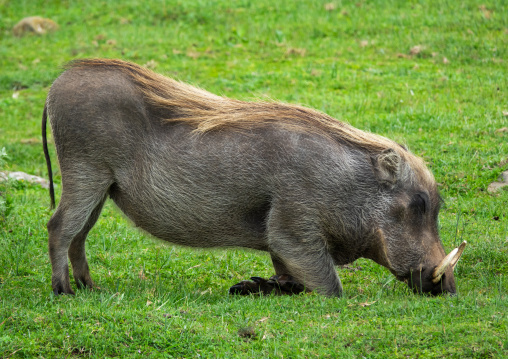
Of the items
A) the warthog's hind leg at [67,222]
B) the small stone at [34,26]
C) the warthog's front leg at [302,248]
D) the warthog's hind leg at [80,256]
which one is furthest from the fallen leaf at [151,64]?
the warthog's front leg at [302,248]

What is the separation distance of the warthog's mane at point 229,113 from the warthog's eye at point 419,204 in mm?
201

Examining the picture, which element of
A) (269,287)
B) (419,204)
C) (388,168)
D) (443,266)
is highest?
(388,168)

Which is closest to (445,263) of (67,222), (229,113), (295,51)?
(229,113)

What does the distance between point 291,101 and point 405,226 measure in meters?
5.03

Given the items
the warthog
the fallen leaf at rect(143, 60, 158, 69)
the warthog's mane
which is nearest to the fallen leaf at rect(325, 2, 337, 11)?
the fallen leaf at rect(143, 60, 158, 69)

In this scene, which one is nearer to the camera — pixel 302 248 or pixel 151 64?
pixel 302 248

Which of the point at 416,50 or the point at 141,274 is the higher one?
the point at 416,50

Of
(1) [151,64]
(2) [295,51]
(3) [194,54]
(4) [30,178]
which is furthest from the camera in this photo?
(3) [194,54]

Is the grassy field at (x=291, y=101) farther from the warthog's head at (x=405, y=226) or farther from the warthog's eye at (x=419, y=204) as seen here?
the warthog's eye at (x=419, y=204)

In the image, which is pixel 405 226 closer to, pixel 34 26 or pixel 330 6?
pixel 330 6

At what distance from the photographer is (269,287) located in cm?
513

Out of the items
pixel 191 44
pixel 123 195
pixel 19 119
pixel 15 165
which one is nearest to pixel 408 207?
pixel 123 195

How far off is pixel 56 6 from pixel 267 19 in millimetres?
5580

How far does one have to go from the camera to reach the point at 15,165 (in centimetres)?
916
